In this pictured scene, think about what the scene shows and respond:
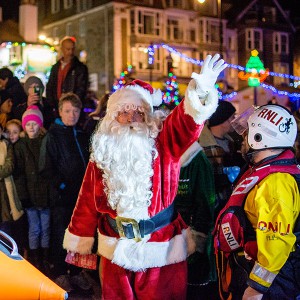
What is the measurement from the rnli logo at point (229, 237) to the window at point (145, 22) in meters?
36.3

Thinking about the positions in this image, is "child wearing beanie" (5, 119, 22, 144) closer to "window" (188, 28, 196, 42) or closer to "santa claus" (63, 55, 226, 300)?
"santa claus" (63, 55, 226, 300)

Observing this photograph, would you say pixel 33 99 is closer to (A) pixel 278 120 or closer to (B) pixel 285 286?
(A) pixel 278 120

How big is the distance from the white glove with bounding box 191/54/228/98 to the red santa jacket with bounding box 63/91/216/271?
0.11 metres

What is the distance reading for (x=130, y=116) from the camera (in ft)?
12.9

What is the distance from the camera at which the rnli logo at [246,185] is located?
346 cm

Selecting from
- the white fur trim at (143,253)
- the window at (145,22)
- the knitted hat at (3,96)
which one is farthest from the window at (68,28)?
the white fur trim at (143,253)

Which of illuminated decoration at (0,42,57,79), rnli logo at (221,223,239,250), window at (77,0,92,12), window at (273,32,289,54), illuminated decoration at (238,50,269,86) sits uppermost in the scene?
window at (77,0,92,12)

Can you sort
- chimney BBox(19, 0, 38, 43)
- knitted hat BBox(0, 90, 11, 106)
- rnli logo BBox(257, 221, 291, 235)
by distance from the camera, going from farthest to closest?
chimney BBox(19, 0, 38, 43)
knitted hat BBox(0, 90, 11, 106)
rnli logo BBox(257, 221, 291, 235)

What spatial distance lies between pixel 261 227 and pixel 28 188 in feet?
13.9

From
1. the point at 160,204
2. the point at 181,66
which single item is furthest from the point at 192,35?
the point at 160,204

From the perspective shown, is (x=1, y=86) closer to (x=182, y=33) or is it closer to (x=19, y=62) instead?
(x=19, y=62)

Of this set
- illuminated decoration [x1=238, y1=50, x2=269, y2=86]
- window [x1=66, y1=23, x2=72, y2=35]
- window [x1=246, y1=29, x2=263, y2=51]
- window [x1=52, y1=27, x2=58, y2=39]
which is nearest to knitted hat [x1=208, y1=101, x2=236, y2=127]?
illuminated decoration [x1=238, y1=50, x2=269, y2=86]

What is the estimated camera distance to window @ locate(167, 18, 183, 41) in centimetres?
4122

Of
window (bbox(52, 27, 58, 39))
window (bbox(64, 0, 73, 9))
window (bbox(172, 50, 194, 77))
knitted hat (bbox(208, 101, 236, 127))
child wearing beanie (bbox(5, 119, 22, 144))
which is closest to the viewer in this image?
knitted hat (bbox(208, 101, 236, 127))
